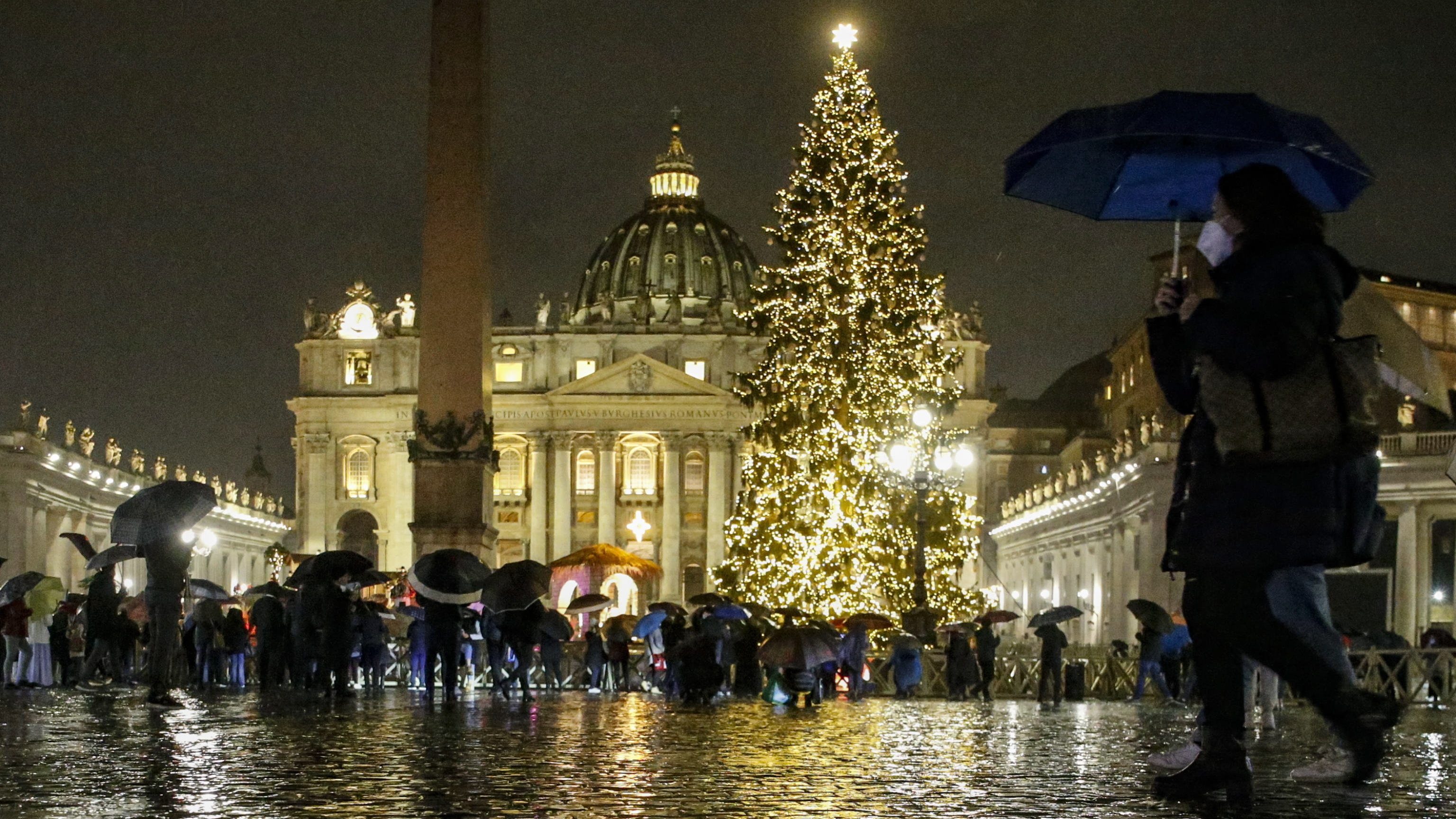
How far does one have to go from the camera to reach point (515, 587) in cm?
1998

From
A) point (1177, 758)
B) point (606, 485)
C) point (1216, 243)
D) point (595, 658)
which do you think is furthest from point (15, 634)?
point (606, 485)

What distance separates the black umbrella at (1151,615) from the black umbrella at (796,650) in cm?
540

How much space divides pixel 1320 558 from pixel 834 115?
27.3m

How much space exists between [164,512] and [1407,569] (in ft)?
132

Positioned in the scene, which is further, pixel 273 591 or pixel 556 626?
pixel 273 591

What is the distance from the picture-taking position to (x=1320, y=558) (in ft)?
20.0

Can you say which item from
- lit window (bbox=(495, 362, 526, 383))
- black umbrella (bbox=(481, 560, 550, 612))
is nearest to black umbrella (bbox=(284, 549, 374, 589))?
black umbrella (bbox=(481, 560, 550, 612))

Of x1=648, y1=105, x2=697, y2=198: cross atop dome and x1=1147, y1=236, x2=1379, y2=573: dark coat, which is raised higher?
x1=648, y1=105, x2=697, y2=198: cross atop dome

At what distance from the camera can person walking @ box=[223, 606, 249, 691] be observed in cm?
2744

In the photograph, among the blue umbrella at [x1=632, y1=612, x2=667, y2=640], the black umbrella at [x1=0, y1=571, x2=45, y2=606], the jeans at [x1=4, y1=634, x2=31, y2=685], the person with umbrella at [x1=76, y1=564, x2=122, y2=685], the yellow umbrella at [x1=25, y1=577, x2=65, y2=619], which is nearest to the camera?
the person with umbrella at [x1=76, y1=564, x2=122, y2=685]

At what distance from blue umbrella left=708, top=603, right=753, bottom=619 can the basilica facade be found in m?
68.7

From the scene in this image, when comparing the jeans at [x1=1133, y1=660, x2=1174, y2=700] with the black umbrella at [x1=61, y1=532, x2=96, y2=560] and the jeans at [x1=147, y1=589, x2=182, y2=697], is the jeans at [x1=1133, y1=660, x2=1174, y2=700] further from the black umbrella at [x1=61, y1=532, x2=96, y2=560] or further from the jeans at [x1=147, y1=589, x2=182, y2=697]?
the jeans at [x1=147, y1=589, x2=182, y2=697]

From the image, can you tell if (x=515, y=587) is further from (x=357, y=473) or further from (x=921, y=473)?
(x=357, y=473)

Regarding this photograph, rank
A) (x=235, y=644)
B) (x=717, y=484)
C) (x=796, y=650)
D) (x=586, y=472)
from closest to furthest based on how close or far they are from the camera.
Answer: (x=796, y=650) < (x=235, y=644) < (x=717, y=484) < (x=586, y=472)
